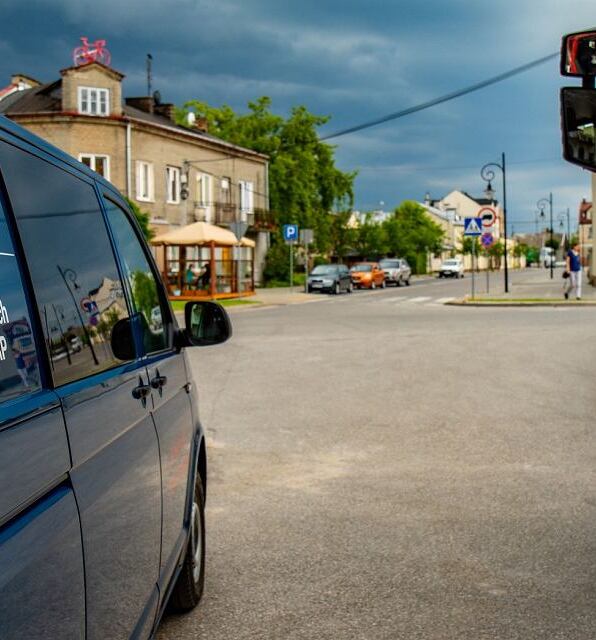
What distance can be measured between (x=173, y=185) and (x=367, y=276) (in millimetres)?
12622

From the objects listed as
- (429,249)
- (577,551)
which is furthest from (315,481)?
(429,249)

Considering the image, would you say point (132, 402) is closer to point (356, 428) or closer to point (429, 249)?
point (356, 428)

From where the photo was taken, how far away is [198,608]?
384cm

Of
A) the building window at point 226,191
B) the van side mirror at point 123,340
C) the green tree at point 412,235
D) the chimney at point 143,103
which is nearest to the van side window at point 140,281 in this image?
the van side mirror at point 123,340

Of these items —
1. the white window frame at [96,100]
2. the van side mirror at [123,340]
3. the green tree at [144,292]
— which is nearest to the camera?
the van side mirror at [123,340]

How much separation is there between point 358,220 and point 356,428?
78262 mm

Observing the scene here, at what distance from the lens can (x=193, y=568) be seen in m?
3.78

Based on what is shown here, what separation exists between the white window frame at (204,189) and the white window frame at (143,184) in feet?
15.8

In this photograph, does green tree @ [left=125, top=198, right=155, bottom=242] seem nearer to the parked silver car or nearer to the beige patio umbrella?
the beige patio umbrella

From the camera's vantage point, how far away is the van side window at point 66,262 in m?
2.06

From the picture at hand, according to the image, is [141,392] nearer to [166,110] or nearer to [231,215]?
[166,110]

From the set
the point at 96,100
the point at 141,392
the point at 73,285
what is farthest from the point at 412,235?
the point at 73,285

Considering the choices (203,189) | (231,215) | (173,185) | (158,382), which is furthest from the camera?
(231,215)

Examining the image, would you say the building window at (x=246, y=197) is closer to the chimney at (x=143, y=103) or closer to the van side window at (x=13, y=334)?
the chimney at (x=143, y=103)
